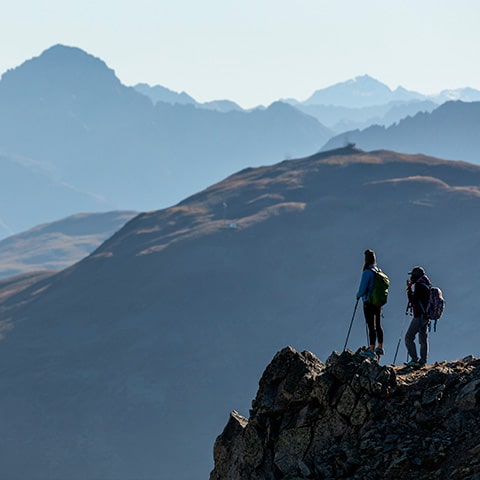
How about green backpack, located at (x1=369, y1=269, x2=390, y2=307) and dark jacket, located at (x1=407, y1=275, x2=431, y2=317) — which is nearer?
green backpack, located at (x1=369, y1=269, x2=390, y2=307)

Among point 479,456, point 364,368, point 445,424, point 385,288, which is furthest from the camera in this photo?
point 385,288

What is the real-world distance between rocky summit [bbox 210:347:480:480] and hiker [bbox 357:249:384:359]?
3.24ft

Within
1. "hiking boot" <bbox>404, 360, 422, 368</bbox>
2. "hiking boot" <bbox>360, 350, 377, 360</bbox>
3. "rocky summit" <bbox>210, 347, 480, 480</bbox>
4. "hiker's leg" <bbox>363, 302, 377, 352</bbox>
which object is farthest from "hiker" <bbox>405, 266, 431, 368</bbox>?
"rocky summit" <bbox>210, 347, 480, 480</bbox>

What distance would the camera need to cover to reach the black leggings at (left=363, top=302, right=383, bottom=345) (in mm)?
25953

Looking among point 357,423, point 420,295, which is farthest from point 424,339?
point 357,423

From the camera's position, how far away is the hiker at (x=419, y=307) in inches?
1034

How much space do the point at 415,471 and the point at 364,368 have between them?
3190mm

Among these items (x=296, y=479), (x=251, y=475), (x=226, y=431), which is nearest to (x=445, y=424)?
(x=296, y=479)

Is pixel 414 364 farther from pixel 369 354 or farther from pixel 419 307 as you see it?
pixel 419 307

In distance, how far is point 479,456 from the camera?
19906mm

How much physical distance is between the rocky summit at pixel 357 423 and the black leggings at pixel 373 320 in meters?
1.33

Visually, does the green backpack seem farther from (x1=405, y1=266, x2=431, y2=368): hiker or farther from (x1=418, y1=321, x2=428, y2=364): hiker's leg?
(x1=418, y1=321, x2=428, y2=364): hiker's leg

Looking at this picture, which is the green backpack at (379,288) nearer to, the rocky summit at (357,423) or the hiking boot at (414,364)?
the hiking boot at (414,364)

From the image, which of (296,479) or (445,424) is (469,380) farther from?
(296,479)
